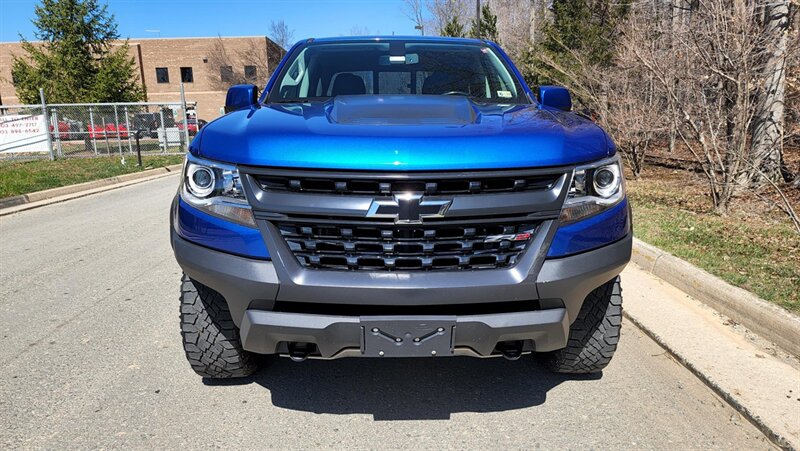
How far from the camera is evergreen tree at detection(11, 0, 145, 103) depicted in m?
24.8

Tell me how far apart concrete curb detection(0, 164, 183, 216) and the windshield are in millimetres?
7614

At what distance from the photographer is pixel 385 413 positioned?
2.81 metres

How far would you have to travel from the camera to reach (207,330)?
2.75 meters

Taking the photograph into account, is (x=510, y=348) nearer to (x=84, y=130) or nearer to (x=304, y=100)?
(x=304, y=100)

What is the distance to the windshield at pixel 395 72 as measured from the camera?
143 inches

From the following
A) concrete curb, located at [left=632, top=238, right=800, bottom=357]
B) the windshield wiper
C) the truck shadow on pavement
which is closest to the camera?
the truck shadow on pavement

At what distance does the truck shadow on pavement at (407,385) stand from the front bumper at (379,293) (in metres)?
0.61

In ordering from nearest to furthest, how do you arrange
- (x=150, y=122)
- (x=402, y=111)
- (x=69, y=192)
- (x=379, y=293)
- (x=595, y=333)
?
(x=379, y=293) < (x=402, y=111) < (x=595, y=333) < (x=69, y=192) < (x=150, y=122)

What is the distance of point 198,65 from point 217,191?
164 ft

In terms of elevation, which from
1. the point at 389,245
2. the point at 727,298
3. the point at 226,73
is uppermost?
the point at 226,73

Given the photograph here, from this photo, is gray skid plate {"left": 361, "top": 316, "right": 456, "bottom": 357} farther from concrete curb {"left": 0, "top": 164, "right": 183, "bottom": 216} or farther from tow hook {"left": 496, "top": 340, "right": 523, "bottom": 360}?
concrete curb {"left": 0, "top": 164, "right": 183, "bottom": 216}

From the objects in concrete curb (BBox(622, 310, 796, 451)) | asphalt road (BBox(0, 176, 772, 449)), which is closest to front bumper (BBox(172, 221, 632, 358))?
asphalt road (BBox(0, 176, 772, 449))

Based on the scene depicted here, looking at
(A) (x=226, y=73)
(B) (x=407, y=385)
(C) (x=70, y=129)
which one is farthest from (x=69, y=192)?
(A) (x=226, y=73)

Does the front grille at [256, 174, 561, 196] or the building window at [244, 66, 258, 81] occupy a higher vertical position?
the building window at [244, 66, 258, 81]
